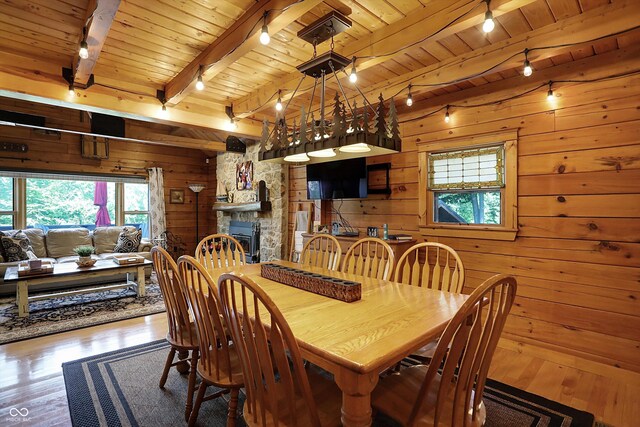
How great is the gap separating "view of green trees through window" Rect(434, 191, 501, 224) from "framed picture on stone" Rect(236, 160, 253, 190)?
3300 millimetres

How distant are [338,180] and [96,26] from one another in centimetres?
268

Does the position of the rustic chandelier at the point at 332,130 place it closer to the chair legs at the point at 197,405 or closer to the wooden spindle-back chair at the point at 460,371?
the wooden spindle-back chair at the point at 460,371

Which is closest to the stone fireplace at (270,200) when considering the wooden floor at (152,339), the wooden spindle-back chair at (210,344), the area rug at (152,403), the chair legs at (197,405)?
the wooden floor at (152,339)

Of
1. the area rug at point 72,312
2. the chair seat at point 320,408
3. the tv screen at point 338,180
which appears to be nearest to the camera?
the chair seat at point 320,408

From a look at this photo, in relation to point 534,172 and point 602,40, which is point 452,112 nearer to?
point 534,172

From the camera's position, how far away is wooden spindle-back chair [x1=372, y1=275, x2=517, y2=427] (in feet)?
3.52

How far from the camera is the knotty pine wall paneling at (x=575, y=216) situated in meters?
2.48

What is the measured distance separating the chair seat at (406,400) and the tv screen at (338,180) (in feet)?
8.20

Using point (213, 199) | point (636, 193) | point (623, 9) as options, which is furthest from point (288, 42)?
point (213, 199)

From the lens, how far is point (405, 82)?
3.18 metres

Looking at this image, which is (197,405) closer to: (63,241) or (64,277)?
(64,277)

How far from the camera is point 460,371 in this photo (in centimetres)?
116

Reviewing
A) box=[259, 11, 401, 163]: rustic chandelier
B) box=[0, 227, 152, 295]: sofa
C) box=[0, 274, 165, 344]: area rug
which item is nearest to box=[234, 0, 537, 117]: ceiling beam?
box=[259, 11, 401, 163]: rustic chandelier

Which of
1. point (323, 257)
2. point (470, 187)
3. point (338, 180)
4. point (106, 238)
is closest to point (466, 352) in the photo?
point (323, 257)
